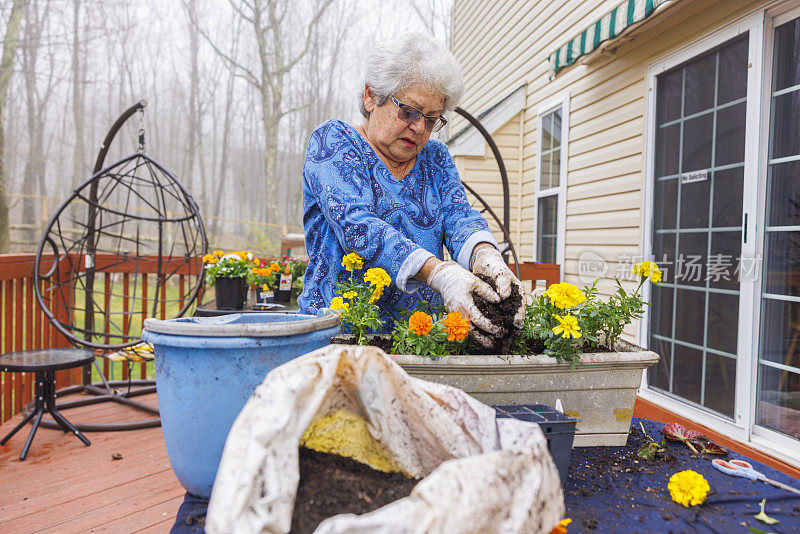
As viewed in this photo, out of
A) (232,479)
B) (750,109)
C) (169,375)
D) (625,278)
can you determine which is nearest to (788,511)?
(232,479)

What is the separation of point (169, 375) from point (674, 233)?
329 centimetres

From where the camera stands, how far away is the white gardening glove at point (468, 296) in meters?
1.04

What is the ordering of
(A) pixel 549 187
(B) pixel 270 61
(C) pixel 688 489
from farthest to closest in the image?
(B) pixel 270 61 → (A) pixel 549 187 → (C) pixel 688 489

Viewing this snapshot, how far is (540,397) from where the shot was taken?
103cm

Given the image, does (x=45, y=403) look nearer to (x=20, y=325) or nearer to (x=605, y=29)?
(x=20, y=325)

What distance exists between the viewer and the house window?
4.97m

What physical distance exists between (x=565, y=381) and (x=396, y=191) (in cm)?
70

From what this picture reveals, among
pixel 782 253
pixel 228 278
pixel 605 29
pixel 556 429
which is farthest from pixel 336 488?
pixel 605 29

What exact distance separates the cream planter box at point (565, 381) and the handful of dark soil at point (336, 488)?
285 mm

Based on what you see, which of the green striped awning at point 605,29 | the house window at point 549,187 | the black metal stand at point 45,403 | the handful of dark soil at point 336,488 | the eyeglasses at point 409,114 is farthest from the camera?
the house window at point 549,187

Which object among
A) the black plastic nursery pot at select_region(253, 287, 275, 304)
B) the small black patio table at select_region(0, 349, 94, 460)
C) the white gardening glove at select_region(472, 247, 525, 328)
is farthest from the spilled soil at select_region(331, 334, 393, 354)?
the black plastic nursery pot at select_region(253, 287, 275, 304)

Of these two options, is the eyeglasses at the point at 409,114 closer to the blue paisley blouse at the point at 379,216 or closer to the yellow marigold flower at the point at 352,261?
the blue paisley blouse at the point at 379,216

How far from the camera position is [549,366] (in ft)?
3.32

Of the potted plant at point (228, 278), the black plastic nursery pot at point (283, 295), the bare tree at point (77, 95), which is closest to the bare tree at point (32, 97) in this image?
the bare tree at point (77, 95)
